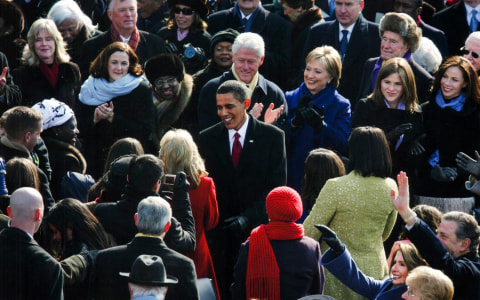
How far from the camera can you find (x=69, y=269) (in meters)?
5.66

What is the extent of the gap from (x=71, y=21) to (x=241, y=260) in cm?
467

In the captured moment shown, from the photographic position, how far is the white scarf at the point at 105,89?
28.1ft

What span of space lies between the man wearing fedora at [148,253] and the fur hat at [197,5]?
175 inches

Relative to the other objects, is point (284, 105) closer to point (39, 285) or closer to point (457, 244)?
point (457, 244)

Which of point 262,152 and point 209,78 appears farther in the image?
point 209,78

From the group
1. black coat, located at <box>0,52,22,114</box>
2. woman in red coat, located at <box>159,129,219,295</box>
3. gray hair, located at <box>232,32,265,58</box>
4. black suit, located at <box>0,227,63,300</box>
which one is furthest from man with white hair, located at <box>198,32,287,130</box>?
black suit, located at <box>0,227,63,300</box>

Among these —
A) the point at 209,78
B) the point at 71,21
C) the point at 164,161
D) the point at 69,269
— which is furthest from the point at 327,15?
A: the point at 69,269

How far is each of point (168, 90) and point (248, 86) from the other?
0.97 m

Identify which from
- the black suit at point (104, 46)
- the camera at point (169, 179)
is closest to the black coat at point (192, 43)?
the black suit at point (104, 46)

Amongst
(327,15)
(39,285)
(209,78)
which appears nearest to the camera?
(39,285)

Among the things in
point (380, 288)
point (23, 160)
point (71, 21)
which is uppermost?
point (71, 21)

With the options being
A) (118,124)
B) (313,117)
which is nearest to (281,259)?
(313,117)

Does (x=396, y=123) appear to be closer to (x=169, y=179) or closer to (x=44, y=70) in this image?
(x=169, y=179)

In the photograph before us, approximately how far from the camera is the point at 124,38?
960 cm
